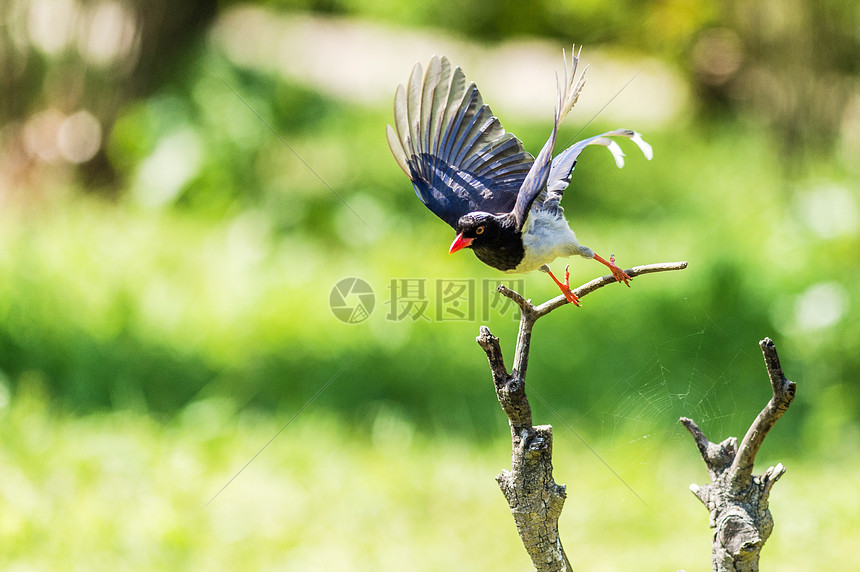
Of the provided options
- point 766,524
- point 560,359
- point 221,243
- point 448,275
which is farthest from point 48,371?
point 766,524

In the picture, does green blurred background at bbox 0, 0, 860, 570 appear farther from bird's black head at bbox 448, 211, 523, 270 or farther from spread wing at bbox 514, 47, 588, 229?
spread wing at bbox 514, 47, 588, 229

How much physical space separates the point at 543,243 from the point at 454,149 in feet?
0.85

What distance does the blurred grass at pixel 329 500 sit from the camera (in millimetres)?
3260

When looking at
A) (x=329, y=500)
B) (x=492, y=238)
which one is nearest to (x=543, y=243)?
(x=492, y=238)

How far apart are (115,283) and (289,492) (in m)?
1.79

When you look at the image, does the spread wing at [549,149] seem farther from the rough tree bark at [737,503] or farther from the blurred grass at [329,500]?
the blurred grass at [329,500]

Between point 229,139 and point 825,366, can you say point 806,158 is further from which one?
point 229,139

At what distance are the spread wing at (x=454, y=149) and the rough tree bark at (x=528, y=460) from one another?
0.32 meters

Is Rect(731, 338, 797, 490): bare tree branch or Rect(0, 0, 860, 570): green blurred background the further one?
Rect(0, 0, 860, 570): green blurred background

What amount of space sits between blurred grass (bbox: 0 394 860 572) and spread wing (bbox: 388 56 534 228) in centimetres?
164

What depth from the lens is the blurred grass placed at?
10.7 ft

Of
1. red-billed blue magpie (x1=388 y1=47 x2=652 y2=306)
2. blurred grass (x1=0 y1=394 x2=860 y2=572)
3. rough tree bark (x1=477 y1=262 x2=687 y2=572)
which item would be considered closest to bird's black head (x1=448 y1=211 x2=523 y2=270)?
red-billed blue magpie (x1=388 y1=47 x2=652 y2=306)

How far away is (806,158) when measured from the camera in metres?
6.14

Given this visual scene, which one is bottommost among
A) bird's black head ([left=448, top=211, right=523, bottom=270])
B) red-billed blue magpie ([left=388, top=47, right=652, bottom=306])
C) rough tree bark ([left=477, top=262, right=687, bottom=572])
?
rough tree bark ([left=477, top=262, right=687, bottom=572])
